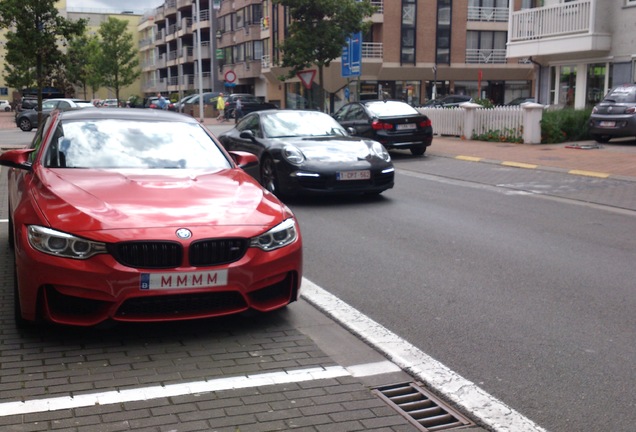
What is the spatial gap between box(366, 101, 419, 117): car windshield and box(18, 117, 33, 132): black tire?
2336 centimetres

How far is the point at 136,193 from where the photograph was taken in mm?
5309

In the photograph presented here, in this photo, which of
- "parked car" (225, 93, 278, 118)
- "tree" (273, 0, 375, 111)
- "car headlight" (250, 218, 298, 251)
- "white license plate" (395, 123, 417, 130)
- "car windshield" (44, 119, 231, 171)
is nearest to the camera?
"car headlight" (250, 218, 298, 251)

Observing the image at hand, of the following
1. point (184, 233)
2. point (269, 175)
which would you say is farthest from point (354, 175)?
point (184, 233)

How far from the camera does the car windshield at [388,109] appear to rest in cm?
1917

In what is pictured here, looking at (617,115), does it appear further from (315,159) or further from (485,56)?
(485,56)

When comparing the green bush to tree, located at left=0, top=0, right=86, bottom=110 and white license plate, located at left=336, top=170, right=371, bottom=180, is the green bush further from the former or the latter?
tree, located at left=0, top=0, right=86, bottom=110

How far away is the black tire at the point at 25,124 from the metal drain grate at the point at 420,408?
36.1 meters

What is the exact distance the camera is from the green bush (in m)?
21.1

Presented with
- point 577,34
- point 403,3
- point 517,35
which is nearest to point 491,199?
point 577,34

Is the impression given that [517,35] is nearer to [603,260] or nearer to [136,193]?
[603,260]

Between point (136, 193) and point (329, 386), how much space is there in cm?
211

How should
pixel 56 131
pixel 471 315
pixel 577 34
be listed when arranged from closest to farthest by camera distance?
1. pixel 471 315
2. pixel 56 131
3. pixel 577 34

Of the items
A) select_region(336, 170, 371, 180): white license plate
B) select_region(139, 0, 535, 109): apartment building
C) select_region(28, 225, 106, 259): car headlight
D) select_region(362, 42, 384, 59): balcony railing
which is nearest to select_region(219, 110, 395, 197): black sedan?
select_region(336, 170, 371, 180): white license plate

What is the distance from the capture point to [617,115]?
19.7 m
